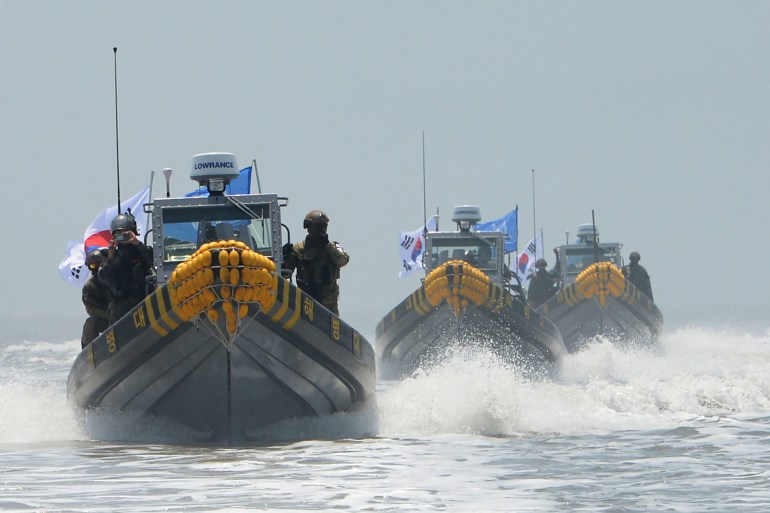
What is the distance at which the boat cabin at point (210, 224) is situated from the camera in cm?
1286

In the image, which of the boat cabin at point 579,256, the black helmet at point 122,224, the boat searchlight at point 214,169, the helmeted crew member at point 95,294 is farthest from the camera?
the boat cabin at point 579,256

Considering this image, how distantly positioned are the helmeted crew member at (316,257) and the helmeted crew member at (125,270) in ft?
5.08

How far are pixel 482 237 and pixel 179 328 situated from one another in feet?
40.8

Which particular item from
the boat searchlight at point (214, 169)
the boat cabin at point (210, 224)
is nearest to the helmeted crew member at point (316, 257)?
the boat cabin at point (210, 224)

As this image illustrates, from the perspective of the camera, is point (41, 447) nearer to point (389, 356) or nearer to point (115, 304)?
point (115, 304)

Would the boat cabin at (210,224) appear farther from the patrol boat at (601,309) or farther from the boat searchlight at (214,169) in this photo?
the patrol boat at (601,309)

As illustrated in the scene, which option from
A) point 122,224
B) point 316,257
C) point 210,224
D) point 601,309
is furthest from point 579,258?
point 122,224

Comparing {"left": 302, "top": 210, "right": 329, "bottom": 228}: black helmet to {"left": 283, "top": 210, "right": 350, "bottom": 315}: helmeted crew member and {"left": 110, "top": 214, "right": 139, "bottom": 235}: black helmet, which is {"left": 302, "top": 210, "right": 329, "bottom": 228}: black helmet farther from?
{"left": 110, "top": 214, "right": 139, "bottom": 235}: black helmet

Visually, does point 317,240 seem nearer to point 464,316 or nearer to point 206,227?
point 206,227

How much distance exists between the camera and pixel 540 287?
28359mm

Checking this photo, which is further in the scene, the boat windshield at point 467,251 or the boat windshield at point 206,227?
the boat windshield at point 467,251

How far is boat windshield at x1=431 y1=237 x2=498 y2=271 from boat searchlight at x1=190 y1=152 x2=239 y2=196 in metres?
10.1

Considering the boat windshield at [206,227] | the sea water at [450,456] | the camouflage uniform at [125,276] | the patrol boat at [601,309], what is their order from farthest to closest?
the patrol boat at [601,309]
the boat windshield at [206,227]
the camouflage uniform at [125,276]
the sea water at [450,456]

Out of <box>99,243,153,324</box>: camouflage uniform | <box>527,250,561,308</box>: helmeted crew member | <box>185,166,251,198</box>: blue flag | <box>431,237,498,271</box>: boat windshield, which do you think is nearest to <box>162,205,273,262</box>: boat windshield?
<box>99,243,153,324</box>: camouflage uniform
